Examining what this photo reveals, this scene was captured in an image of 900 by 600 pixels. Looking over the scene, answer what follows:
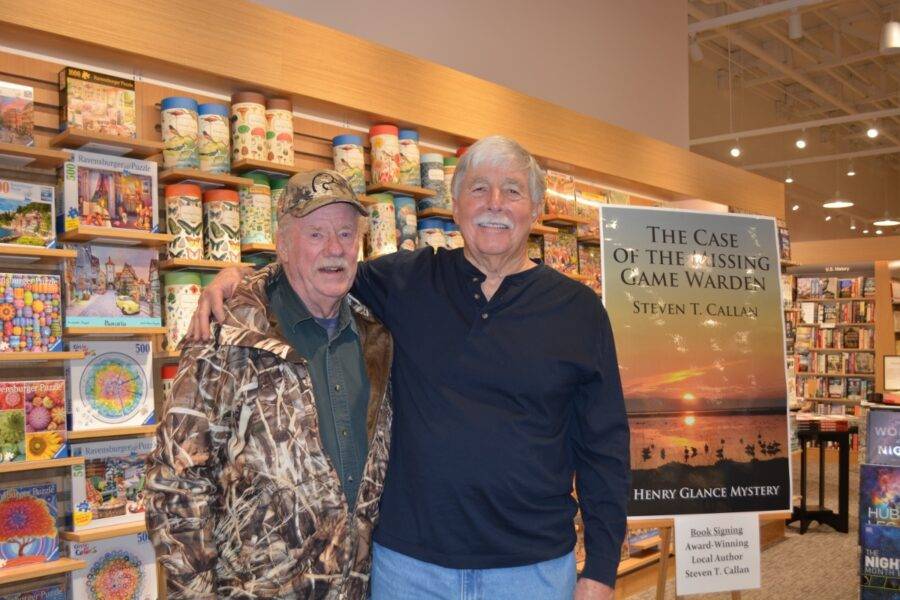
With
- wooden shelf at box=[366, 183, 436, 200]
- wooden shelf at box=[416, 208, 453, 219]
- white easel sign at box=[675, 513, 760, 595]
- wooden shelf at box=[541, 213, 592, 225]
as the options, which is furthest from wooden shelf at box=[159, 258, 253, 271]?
wooden shelf at box=[541, 213, 592, 225]

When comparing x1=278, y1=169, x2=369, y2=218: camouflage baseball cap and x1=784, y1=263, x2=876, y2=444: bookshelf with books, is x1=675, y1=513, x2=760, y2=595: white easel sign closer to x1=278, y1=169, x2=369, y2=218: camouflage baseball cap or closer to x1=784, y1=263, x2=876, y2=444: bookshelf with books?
x1=278, y1=169, x2=369, y2=218: camouflage baseball cap

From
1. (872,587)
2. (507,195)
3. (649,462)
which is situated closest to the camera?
(507,195)

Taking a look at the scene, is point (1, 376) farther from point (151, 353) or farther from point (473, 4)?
point (473, 4)

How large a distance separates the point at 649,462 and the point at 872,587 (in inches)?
46.0

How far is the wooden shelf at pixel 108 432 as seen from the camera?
302 cm

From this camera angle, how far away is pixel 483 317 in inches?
75.4

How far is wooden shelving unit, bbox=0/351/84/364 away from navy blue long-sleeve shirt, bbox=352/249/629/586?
147cm

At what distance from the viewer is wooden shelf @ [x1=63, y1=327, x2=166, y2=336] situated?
3.00 m

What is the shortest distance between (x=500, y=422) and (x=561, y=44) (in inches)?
193

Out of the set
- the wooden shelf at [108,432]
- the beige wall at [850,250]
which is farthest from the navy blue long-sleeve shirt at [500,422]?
the beige wall at [850,250]

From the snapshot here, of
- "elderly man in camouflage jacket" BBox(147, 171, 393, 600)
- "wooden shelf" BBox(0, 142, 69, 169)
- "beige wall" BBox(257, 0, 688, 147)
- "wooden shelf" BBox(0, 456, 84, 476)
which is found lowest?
"wooden shelf" BBox(0, 456, 84, 476)

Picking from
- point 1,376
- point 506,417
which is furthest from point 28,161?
point 506,417

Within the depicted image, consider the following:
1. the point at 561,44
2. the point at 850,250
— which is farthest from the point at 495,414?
the point at 850,250

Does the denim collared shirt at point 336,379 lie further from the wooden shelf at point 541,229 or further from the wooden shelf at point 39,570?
the wooden shelf at point 541,229
